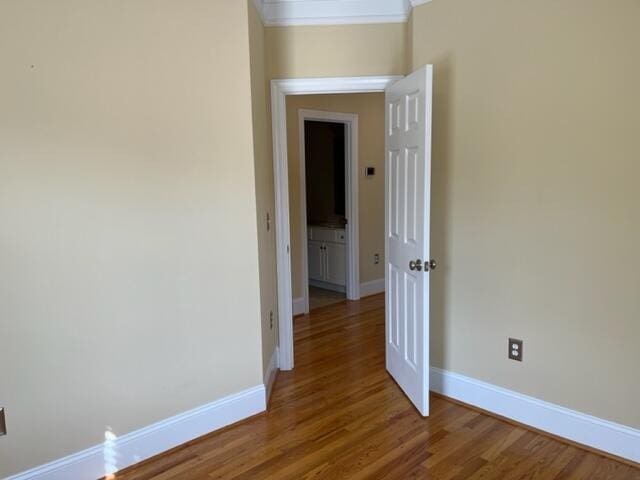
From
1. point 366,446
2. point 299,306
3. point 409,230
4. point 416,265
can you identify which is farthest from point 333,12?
point 299,306

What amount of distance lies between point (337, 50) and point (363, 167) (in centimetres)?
222

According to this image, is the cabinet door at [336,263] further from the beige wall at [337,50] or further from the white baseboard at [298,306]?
the beige wall at [337,50]

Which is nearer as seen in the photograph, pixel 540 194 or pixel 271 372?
pixel 540 194

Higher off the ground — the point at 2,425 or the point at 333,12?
the point at 333,12

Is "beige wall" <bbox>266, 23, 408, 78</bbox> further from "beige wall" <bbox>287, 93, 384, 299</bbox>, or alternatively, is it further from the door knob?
"beige wall" <bbox>287, 93, 384, 299</bbox>

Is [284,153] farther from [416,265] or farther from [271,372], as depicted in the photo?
[271,372]

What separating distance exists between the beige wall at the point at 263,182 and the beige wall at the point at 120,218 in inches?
5.3

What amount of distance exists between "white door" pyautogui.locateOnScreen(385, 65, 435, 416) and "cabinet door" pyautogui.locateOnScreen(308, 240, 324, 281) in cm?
256

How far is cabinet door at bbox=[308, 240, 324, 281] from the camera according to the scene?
5.78 metres

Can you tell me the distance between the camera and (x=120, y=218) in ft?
7.29

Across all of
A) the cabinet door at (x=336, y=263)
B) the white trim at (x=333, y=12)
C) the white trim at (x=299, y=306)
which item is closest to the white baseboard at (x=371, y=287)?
the cabinet door at (x=336, y=263)

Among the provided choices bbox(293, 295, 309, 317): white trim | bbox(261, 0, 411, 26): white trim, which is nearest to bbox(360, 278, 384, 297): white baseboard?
bbox(293, 295, 309, 317): white trim

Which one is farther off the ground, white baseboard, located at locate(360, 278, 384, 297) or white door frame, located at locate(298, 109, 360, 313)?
white door frame, located at locate(298, 109, 360, 313)

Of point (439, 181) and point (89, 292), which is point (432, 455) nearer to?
point (439, 181)
